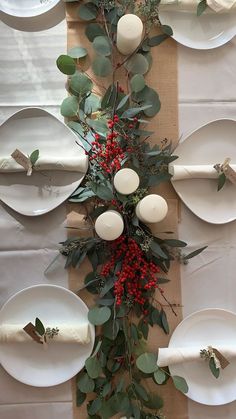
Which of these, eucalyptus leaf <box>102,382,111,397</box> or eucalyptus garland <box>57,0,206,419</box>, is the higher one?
eucalyptus garland <box>57,0,206,419</box>

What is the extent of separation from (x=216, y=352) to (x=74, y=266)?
1.50ft

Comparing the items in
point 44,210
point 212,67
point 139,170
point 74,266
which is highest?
point 212,67

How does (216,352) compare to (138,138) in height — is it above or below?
below

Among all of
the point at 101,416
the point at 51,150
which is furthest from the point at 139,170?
the point at 101,416

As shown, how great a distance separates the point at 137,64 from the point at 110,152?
0.93 feet

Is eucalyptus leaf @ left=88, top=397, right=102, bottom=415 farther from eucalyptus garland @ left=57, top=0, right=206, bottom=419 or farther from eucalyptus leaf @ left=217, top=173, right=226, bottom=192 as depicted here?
eucalyptus leaf @ left=217, top=173, right=226, bottom=192

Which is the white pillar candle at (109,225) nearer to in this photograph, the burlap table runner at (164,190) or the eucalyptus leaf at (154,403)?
the burlap table runner at (164,190)

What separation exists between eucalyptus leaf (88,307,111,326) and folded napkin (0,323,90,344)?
4 cm

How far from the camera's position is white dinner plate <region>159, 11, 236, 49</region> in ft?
4.36

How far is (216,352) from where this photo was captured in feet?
4.09

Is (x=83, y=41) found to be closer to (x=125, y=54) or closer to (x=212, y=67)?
(x=125, y=54)

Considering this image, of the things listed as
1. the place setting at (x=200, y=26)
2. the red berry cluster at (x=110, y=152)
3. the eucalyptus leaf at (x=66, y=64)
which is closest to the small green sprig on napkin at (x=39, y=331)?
the red berry cluster at (x=110, y=152)

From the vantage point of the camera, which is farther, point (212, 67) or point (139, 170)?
point (212, 67)

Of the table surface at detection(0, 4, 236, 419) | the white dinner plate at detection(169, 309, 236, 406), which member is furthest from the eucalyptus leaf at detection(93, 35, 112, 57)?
the white dinner plate at detection(169, 309, 236, 406)
